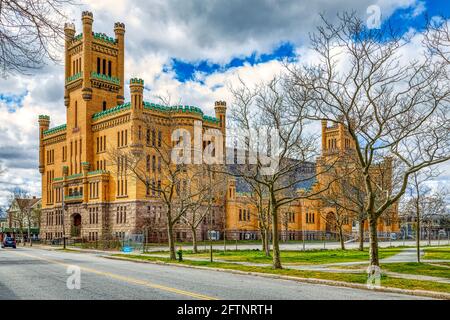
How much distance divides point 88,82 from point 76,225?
21371 mm

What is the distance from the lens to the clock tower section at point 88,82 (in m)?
70.8

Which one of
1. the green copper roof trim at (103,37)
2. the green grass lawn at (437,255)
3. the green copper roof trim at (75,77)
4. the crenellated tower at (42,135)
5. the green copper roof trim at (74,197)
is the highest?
the green copper roof trim at (103,37)

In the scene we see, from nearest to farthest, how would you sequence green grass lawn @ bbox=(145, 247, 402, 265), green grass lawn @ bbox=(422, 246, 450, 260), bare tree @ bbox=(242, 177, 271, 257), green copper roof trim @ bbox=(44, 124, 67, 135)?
green grass lawn @ bbox=(145, 247, 402, 265) → green grass lawn @ bbox=(422, 246, 450, 260) → bare tree @ bbox=(242, 177, 271, 257) → green copper roof trim @ bbox=(44, 124, 67, 135)

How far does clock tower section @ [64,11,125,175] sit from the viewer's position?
70.8m

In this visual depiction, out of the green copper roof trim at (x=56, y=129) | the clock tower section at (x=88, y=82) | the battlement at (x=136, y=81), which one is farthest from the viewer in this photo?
the green copper roof trim at (x=56, y=129)

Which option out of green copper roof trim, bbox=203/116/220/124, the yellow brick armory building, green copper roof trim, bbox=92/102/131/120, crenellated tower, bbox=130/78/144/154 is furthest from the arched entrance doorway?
green copper roof trim, bbox=203/116/220/124

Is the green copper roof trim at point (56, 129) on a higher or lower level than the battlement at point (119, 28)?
lower

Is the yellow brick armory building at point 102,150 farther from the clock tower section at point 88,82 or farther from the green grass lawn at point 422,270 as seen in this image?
the green grass lawn at point 422,270

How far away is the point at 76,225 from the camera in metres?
74.6

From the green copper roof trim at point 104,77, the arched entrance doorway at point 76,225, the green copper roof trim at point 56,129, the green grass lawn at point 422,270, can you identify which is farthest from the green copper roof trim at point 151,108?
the green grass lawn at point 422,270

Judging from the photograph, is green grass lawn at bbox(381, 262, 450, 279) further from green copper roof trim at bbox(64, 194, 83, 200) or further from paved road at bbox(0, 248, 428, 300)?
green copper roof trim at bbox(64, 194, 83, 200)
